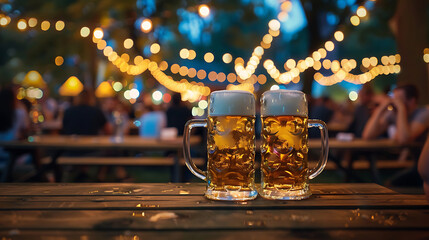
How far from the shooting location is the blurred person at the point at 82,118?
4504 mm

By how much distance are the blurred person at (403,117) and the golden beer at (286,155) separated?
8.83ft

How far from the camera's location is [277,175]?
40.0 inches

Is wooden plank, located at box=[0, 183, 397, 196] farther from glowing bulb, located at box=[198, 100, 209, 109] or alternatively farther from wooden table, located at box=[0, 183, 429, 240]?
glowing bulb, located at box=[198, 100, 209, 109]

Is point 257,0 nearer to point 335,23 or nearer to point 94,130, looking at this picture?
point 335,23

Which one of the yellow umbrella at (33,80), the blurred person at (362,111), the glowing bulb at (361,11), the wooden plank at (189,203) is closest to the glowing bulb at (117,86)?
the yellow umbrella at (33,80)

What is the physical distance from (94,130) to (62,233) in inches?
160


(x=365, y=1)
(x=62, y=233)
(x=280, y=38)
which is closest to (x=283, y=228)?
(x=62, y=233)

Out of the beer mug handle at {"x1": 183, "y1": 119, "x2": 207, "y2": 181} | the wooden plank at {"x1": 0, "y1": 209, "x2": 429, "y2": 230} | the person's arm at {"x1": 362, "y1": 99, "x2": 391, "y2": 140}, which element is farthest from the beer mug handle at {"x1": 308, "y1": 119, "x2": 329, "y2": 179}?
the person's arm at {"x1": 362, "y1": 99, "x2": 391, "y2": 140}

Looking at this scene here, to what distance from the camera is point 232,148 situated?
101cm

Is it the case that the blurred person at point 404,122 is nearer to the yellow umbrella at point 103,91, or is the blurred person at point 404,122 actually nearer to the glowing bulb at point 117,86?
the yellow umbrella at point 103,91

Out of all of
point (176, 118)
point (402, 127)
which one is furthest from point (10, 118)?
point (402, 127)

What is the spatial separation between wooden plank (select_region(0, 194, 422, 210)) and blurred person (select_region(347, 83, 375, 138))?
146 inches

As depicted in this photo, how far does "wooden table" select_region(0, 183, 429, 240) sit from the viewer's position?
714mm

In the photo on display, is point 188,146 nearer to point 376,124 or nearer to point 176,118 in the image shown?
point 376,124
